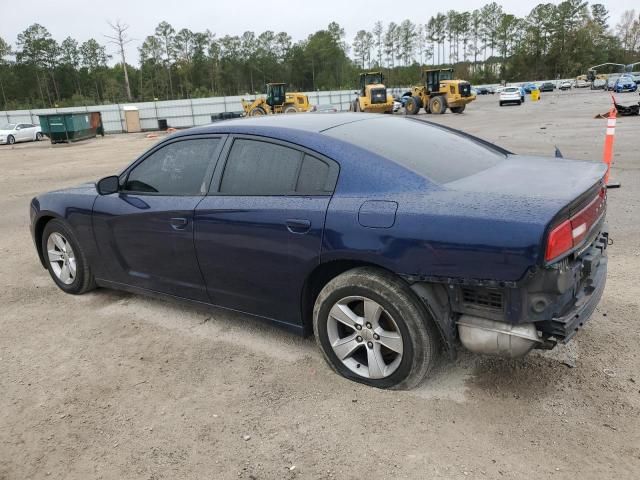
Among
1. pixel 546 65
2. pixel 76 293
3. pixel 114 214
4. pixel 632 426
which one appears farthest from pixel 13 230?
pixel 546 65

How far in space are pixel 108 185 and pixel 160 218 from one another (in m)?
0.72

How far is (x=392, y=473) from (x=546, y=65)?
12948 centimetres

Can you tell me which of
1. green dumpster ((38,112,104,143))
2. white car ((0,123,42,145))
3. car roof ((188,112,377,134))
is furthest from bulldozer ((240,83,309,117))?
car roof ((188,112,377,134))

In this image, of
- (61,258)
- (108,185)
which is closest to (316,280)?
(108,185)

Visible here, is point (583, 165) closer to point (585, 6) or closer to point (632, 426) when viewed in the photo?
point (632, 426)

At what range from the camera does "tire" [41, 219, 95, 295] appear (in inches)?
186

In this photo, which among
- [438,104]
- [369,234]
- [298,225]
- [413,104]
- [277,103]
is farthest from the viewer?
[413,104]

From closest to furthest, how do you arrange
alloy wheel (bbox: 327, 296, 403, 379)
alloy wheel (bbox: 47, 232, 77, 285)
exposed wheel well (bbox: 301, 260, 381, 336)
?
alloy wheel (bbox: 327, 296, 403, 379) < exposed wheel well (bbox: 301, 260, 381, 336) < alloy wheel (bbox: 47, 232, 77, 285)

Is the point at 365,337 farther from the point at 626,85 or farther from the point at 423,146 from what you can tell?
the point at 626,85

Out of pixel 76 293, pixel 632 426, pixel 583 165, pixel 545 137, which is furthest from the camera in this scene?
pixel 545 137

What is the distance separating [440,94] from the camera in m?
34.9

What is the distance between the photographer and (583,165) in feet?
11.3

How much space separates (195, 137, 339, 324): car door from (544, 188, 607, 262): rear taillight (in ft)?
4.03

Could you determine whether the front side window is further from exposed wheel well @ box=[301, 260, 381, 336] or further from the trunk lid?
the trunk lid
